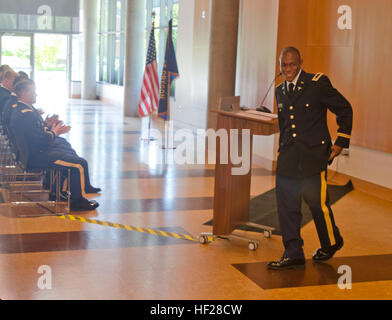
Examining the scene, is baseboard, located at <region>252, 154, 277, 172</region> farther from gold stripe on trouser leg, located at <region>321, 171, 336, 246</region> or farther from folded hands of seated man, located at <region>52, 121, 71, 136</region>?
gold stripe on trouser leg, located at <region>321, 171, 336, 246</region>

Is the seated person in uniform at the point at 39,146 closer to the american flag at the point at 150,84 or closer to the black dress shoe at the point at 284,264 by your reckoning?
the black dress shoe at the point at 284,264

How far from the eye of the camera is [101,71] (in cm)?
2364

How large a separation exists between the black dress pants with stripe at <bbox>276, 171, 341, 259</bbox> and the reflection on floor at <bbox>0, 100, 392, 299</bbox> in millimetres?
246

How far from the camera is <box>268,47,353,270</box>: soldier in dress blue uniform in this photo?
441 cm

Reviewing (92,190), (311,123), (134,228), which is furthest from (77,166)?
(311,123)

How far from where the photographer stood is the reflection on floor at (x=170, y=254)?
406cm

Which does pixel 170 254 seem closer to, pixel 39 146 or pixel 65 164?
pixel 65 164

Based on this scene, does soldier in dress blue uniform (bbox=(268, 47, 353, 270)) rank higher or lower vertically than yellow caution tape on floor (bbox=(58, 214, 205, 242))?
higher

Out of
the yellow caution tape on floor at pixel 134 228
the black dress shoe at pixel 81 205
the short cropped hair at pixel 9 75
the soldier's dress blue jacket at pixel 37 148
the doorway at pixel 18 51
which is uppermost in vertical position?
the doorway at pixel 18 51

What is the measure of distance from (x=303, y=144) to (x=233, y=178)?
864 millimetres

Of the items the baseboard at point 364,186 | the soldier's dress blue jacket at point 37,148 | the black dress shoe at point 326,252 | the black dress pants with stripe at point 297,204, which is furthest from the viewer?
the baseboard at point 364,186

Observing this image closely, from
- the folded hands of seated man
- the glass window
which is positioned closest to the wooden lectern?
the folded hands of seated man

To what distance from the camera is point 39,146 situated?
616 centimetres


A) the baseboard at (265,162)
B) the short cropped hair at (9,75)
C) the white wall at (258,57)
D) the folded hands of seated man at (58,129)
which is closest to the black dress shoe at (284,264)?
the folded hands of seated man at (58,129)
